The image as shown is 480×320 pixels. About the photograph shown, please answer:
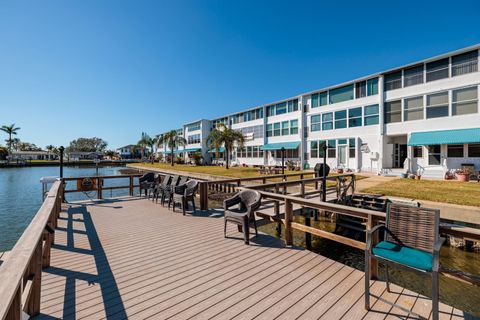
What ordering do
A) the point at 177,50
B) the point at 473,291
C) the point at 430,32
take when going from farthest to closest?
1. the point at 177,50
2. the point at 430,32
3. the point at 473,291

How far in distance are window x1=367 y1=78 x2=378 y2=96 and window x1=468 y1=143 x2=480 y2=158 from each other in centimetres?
696

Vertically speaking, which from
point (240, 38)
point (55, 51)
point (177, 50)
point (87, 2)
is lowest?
point (55, 51)

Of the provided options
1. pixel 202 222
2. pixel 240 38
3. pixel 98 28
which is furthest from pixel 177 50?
pixel 202 222

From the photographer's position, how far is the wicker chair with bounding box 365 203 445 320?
7.21ft

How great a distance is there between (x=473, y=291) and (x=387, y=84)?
16.4 metres

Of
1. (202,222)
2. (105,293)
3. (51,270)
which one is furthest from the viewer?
(202,222)

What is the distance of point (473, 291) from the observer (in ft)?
14.9

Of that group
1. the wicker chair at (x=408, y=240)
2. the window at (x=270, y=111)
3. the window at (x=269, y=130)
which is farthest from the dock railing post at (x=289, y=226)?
the window at (x=270, y=111)

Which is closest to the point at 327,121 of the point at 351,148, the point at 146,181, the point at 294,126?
the point at 351,148

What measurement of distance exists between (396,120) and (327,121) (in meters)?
5.60

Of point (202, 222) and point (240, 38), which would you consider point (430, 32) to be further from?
point (202, 222)

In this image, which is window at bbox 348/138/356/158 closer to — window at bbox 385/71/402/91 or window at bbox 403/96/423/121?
window at bbox 403/96/423/121

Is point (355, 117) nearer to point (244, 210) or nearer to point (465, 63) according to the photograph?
point (465, 63)

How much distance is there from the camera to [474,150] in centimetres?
1349
